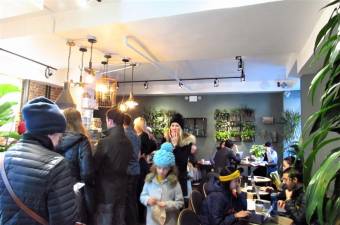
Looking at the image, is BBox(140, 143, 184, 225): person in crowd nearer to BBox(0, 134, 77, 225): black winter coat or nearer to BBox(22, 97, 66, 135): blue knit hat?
BBox(0, 134, 77, 225): black winter coat

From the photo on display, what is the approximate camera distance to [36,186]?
1.28m

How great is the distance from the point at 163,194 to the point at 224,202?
0.57 meters

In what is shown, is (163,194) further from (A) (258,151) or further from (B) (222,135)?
(B) (222,135)

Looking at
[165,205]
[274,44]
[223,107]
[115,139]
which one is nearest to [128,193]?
[115,139]

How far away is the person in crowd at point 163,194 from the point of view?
2.51 meters

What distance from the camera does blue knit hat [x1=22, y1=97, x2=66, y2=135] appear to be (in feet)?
4.54

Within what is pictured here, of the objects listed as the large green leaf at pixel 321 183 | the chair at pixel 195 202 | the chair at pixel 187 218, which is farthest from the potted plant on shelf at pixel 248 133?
the large green leaf at pixel 321 183

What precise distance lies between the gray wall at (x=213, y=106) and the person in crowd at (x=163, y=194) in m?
6.79

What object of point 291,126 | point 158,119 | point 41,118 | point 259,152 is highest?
point 158,119

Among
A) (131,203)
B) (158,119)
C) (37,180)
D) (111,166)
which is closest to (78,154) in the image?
(111,166)

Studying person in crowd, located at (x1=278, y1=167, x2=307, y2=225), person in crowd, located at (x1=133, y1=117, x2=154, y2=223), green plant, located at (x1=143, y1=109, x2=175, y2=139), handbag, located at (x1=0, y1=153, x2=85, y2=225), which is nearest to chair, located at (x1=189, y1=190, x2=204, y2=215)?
person in crowd, located at (x1=278, y1=167, x2=307, y2=225)

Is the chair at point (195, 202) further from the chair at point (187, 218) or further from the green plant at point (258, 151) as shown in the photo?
the green plant at point (258, 151)

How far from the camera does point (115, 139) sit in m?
2.95

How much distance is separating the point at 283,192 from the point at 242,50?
208cm
